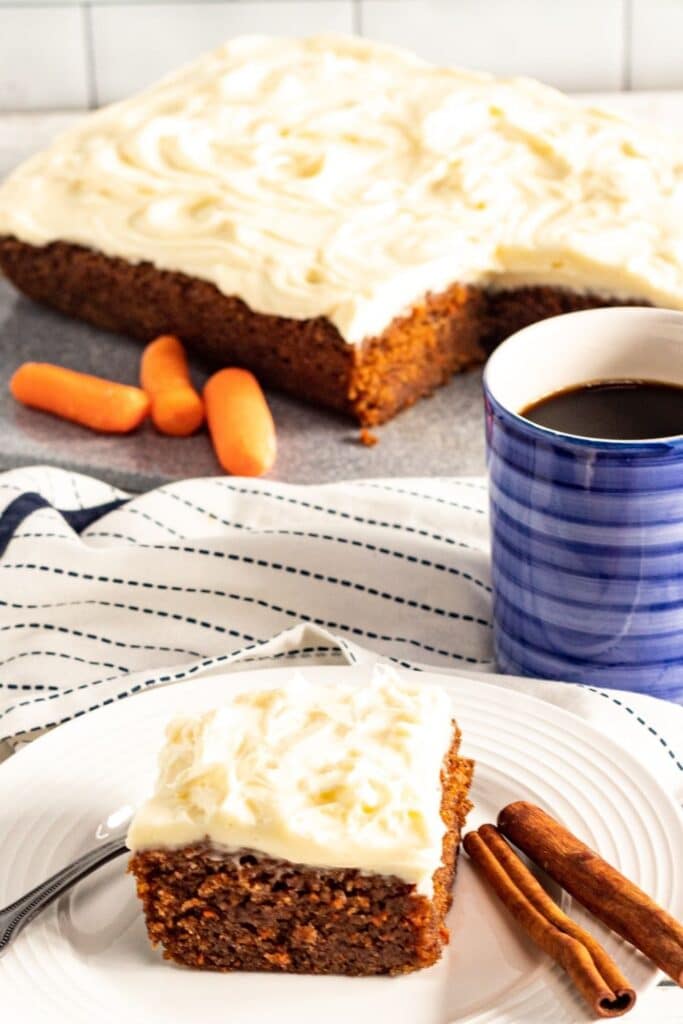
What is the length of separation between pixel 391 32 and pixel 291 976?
349 cm

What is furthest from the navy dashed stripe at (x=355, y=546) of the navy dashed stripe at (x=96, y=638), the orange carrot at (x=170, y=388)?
the orange carrot at (x=170, y=388)

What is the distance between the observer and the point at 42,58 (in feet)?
14.5

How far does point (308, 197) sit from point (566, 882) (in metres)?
1.85

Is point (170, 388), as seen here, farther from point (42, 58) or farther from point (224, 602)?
point (42, 58)

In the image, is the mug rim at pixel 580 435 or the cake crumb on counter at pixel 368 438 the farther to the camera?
the cake crumb on counter at pixel 368 438

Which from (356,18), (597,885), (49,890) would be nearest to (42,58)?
(356,18)

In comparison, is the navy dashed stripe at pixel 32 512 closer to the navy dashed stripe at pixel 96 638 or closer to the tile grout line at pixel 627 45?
the navy dashed stripe at pixel 96 638

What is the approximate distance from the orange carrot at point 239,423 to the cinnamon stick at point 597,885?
118 cm

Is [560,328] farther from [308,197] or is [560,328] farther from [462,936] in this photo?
[308,197]

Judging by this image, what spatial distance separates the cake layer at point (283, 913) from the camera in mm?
A: 1343

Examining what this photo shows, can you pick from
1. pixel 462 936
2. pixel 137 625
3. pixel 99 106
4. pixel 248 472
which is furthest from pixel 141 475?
pixel 99 106

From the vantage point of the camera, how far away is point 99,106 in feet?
14.8

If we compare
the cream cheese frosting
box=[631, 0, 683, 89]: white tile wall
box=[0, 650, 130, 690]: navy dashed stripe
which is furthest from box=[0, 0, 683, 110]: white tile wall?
box=[0, 650, 130, 690]: navy dashed stripe

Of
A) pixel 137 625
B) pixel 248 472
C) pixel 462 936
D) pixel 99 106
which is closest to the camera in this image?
pixel 462 936
